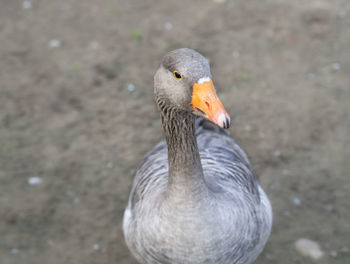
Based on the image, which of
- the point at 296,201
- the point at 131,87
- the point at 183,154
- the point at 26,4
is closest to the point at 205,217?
the point at 183,154

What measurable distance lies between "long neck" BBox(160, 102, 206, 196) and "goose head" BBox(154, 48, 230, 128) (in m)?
0.12

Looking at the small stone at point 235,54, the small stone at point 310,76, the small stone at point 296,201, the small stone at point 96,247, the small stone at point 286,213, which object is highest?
the small stone at point 235,54

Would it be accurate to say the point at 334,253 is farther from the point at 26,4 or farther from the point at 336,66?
the point at 26,4

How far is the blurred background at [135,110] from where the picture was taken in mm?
4629

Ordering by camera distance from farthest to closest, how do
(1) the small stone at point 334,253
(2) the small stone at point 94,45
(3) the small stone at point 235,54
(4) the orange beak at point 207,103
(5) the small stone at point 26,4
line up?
(5) the small stone at point 26,4 < (2) the small stone at point 94,45 < (3) the small stone at point 235,54 < (1) the small stone at point 334,253 < (4) the orange beak at point 207,103

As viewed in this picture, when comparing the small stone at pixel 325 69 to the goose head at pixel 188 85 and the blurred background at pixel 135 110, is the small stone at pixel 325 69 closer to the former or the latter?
the blurred background at pixel 135 110

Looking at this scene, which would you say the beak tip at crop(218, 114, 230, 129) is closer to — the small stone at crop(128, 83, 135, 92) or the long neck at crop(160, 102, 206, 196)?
the long neck at crop(160, 102, 206, 196)

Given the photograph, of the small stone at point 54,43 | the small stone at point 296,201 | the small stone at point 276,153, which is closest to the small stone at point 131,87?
the small stone at point 54,43

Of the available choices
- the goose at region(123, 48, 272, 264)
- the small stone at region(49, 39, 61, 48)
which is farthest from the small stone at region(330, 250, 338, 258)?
the small stone at region(49, 39, 61, 48)

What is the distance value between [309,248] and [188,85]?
8.29ft

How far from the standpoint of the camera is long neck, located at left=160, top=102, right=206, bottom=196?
2.94m

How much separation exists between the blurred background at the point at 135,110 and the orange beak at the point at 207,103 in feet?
7.51

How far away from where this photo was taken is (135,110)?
5.96m

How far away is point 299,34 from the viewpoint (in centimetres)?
695
